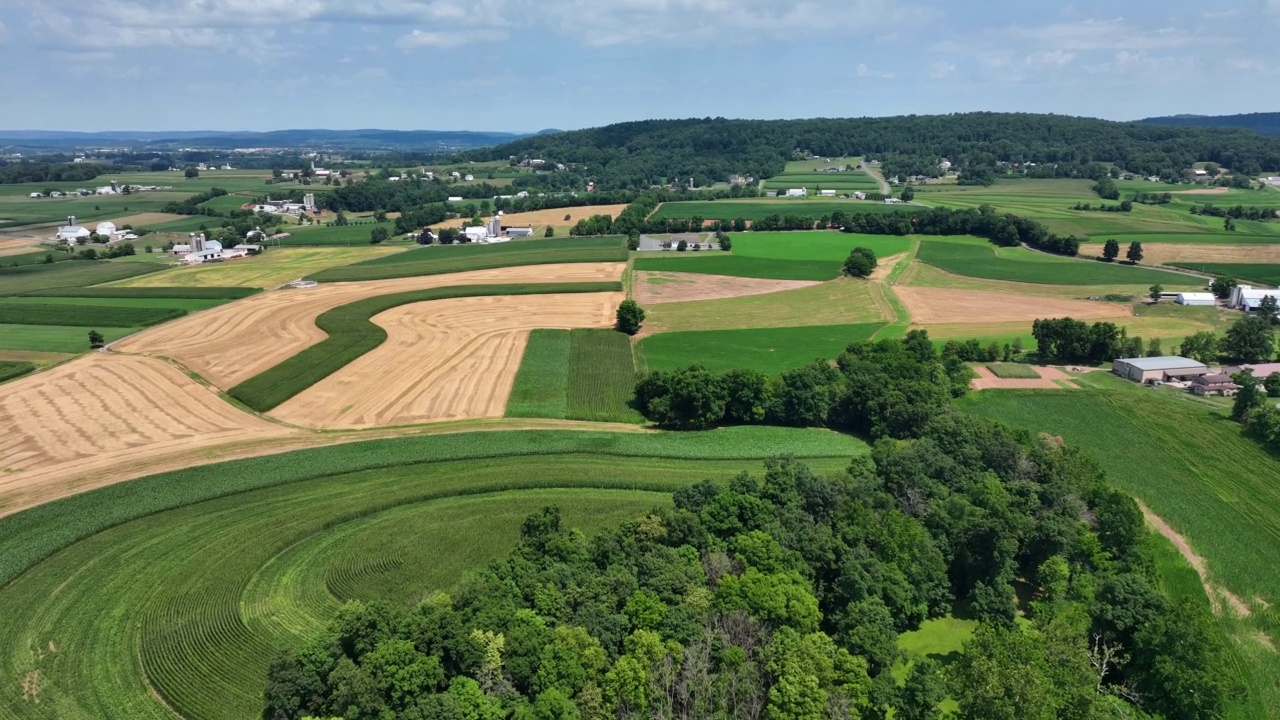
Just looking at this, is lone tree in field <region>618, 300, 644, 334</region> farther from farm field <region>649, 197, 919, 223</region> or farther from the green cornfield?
farm field <region>649, 197, 919, 223</region>

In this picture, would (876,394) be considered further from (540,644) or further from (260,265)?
(260,265)

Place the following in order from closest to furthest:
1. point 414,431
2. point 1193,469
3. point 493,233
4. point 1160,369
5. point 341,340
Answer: point 1193,469 → point 414,431 → point 1160,369 → point 341,340 → point 493,233

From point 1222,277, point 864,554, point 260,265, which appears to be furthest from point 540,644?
point 260,265

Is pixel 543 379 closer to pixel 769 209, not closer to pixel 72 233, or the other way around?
pixel 769 209

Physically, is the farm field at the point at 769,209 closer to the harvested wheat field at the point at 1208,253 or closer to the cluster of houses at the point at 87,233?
the harvested wheat field at the point at 1208,253

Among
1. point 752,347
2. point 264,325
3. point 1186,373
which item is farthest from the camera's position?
point 264,325

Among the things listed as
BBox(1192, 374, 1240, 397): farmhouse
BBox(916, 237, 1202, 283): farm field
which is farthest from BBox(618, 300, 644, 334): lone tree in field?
BBox(916, 237, 1202, 283): farm field

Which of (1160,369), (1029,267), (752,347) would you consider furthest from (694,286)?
(1160,369)
